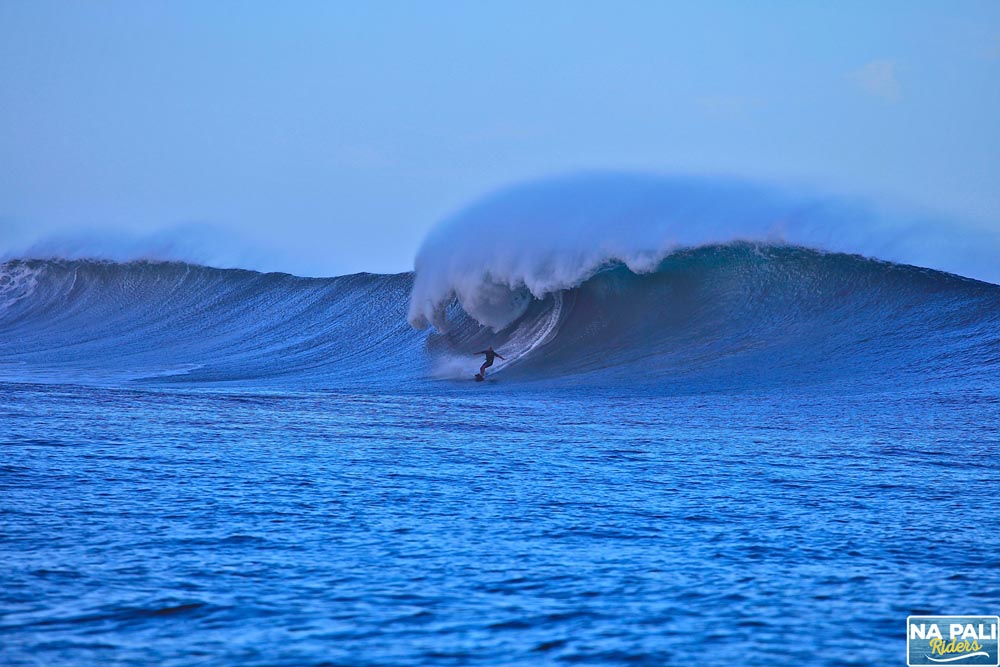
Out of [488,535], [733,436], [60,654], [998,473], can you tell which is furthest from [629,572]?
[733,436]

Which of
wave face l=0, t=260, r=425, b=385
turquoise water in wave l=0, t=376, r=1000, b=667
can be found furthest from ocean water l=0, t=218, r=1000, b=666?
wave face l=0, t=260, r=425, b=385

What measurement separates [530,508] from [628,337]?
9726 mm

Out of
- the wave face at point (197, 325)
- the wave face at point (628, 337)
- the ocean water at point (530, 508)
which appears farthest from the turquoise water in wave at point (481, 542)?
the wave face at point (197, 325)

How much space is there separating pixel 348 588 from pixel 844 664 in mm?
1491

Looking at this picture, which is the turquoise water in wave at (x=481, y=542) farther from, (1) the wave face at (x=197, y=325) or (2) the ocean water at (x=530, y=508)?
(1) the wave face at (x=197, y=325)

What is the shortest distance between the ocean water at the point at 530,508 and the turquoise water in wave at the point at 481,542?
1cm

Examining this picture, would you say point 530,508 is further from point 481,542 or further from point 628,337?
point 628,337

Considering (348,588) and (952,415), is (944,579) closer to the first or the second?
(348,588)

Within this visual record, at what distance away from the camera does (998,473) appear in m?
5.73

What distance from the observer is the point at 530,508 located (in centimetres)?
469

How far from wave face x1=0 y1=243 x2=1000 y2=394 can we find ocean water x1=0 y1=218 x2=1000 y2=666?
0.10 metres

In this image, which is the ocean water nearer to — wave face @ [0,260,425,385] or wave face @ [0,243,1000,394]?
wave face @ [0,243,1000,394]

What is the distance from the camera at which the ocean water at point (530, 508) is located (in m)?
2.98
